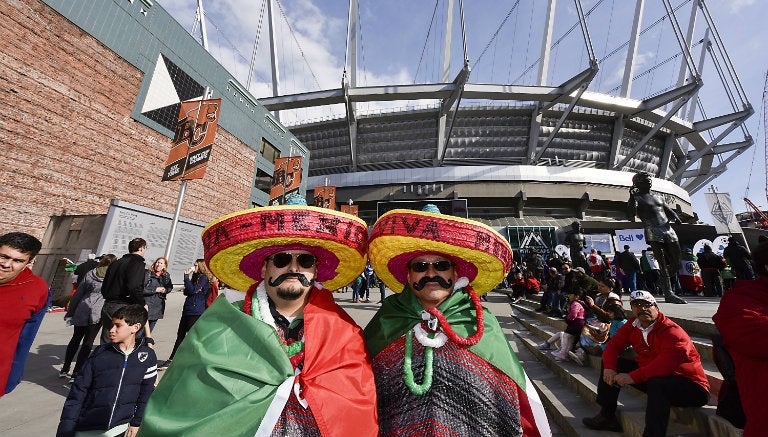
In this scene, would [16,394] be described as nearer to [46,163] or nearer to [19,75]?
[46,163]

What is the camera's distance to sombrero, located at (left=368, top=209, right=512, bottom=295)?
1.85 meters

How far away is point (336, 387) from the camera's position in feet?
4.73

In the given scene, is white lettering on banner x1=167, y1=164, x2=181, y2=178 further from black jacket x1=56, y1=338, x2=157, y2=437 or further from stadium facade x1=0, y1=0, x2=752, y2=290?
black jacket x1=56, y1=338, x2=157, y2=437

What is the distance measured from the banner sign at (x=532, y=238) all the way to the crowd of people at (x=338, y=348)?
2729 cm

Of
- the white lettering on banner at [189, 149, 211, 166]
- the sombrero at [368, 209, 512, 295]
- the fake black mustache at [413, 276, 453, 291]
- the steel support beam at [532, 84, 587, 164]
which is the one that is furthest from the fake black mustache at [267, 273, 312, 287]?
the steel support beam at [532, 84, 587, 164]

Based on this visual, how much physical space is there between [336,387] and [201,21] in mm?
36913

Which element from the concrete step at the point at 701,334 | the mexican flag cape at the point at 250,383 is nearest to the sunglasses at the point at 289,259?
the mexican flag cape at the point at 250,383

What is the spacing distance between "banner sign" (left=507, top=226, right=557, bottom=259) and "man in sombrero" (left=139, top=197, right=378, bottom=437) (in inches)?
1116

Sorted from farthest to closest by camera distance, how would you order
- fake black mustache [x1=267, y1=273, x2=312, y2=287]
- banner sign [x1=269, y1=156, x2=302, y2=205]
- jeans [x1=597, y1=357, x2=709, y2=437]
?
banner sign [x1=269, y1=156, x2=302, y2=205], jeans [x1=597, y1=357, x2=709, y2=437], fake black mustache [x1=267, y1=273, x2=312, y2=287]

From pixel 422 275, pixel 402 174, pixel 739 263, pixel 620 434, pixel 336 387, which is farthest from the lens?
pixel 402 174

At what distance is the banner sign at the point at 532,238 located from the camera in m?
28.6

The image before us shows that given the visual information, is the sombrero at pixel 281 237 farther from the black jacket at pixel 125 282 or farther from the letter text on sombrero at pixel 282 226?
the black jacket at pixel 125 282

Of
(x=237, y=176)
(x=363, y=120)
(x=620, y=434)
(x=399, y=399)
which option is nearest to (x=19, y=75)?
(x=237, y=176)

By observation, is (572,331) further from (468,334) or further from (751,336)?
(468,334)
